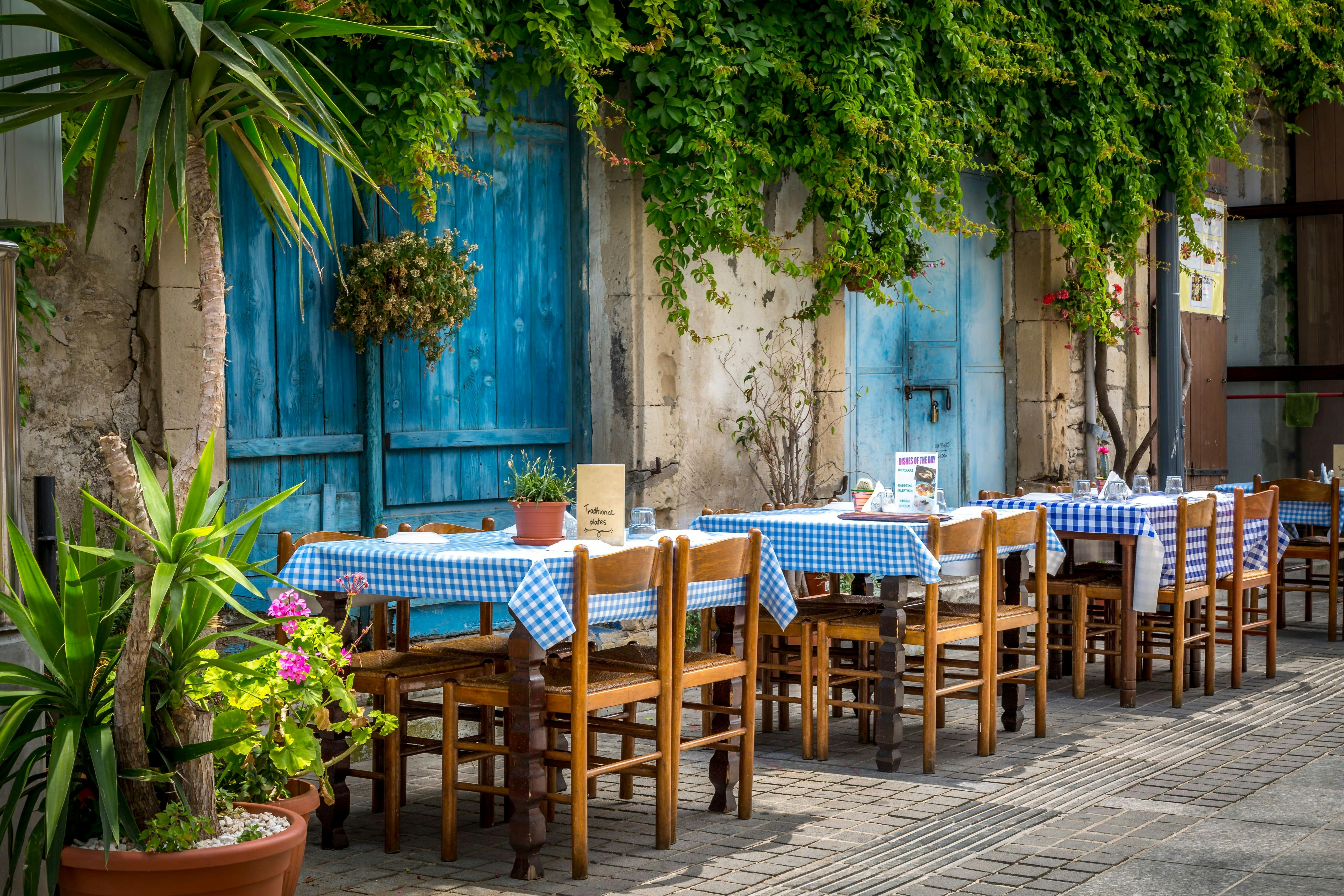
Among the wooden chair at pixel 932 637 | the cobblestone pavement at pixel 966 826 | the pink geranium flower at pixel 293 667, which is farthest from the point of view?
the wooden chair at pixel 932 637

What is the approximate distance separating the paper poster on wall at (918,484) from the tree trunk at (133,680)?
3077 millimetres

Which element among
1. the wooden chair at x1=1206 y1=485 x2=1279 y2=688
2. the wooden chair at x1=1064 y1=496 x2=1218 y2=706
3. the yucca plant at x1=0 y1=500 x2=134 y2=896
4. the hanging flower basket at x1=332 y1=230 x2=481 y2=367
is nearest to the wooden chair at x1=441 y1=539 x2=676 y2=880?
the yucca plant at x1=0 y1=500 x2=134 y2=896

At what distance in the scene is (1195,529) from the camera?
6.58 m

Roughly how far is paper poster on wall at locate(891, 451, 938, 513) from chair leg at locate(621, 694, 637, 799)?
4.11 feet

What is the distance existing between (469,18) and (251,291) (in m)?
1.50

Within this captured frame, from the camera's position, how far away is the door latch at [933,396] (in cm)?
935

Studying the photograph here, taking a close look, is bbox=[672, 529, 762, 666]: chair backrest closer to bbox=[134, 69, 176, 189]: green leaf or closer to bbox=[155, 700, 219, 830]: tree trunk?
bbox=[155, 700, 219, 830]: tree trunk

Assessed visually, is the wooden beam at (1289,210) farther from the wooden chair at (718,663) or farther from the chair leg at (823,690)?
the wooden chair at (718,663)

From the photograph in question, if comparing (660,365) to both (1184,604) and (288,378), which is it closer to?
(288,378)

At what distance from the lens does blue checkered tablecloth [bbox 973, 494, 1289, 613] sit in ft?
20.4

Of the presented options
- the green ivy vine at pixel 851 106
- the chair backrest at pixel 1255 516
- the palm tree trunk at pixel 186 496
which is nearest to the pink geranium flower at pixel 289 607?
the palm tree trunk at pixel 186 496

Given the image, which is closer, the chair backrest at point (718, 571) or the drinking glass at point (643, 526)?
the chair backrest at point (718, 571)

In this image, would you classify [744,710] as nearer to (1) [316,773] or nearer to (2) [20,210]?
(1) [316,773]

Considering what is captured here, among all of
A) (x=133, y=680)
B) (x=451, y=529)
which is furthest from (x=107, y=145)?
(x=451, y=529)
